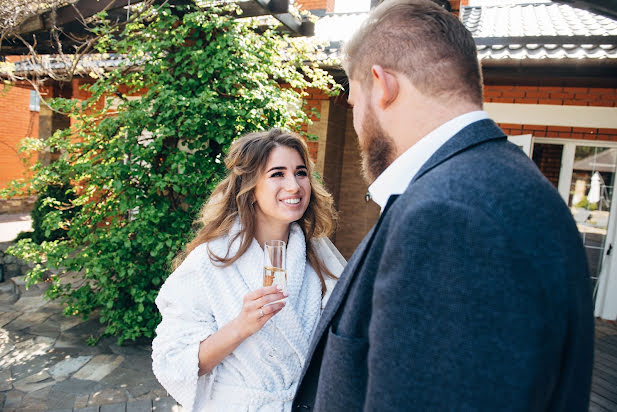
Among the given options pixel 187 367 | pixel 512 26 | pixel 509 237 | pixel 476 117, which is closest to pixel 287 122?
pixel 187 367

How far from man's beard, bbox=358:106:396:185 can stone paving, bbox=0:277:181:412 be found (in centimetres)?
329

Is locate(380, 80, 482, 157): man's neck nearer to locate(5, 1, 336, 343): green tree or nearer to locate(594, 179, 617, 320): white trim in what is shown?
locate(5, 1, 336, 343): green tree

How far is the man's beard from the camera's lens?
0.97m

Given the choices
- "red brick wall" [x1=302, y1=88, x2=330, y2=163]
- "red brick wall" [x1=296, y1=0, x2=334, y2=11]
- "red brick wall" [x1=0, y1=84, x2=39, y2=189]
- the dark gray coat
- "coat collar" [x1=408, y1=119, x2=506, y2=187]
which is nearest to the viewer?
the dark gray coat

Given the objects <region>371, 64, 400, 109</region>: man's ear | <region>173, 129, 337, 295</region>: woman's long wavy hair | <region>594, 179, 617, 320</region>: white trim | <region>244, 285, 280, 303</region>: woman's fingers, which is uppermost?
<region>371, 64, 400, 109</region>: man's ear

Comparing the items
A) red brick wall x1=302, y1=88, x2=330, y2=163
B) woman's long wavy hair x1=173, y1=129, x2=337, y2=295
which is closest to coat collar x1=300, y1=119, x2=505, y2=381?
woman's long wavy hair x1=173, y1=129, x2=337, y2=295

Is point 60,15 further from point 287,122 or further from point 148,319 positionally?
point 148,319

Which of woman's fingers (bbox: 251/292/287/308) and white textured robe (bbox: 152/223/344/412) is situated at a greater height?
woman's fingers (bbox: 251/292/287/308)

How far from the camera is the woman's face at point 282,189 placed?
1969mm

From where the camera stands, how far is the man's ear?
3.07ft

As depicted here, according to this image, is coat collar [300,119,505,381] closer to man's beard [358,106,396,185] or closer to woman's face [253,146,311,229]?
man's beard [358,106,396,185]

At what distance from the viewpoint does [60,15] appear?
14.4 feet

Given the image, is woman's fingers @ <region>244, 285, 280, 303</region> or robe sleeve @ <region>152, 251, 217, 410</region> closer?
woman's fingers @ <region>244, 285, 280, 303</region>

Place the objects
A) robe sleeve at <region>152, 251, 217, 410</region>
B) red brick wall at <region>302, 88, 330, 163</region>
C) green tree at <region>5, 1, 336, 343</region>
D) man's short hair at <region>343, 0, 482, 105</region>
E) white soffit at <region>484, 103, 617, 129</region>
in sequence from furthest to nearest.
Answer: red brick wall at <region>302, 88, 330, 163</region>, white soffit at <region>484, 103, 617, 129</region>, green tree at <region>5, 1, 336, 343</region>, robe sleeve at <region>152, 251, 217, 410</region>, man's short hair at <region>343, 0, 482, 105</region>
